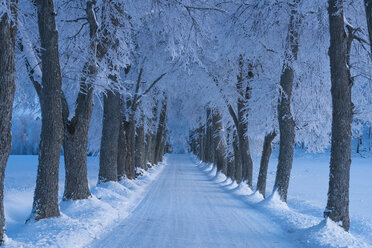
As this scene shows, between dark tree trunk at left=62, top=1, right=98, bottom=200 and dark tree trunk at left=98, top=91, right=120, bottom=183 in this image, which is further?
dark tree trunk at left=98, top=91, right=120, bottom=183

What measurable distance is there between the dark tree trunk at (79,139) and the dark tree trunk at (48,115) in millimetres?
1640

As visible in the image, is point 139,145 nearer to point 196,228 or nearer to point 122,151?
point 122,151

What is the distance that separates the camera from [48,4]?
777cm

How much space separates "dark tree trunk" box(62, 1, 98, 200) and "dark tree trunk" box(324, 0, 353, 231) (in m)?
6.08

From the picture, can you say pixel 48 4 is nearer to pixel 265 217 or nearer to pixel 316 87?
pixel 265 217

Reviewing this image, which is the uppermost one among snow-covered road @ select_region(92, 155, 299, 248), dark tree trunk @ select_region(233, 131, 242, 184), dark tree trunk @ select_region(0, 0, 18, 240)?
dark tree trunk @ select_region(0, 0, 18, 240)

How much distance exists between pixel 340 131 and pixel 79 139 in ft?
21.7

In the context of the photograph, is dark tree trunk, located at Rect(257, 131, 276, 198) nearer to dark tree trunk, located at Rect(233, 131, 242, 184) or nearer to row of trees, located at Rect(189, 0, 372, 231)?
row of trees, located at Rect(189, 0, 372, 231)

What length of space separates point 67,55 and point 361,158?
2473 inches

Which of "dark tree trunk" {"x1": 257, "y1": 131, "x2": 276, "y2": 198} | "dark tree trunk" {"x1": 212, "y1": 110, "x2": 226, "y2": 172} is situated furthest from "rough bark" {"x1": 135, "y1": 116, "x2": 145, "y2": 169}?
"dark tree trunk" {"x1": 257, "y1": 131, "x2": 276, "y2": 198}

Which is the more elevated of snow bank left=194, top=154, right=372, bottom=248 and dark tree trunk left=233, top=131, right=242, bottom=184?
dark tree trunk left=233, top=131, right=242, bottom=184

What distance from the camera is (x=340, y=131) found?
7.85m

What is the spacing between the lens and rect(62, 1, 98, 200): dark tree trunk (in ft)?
31.8

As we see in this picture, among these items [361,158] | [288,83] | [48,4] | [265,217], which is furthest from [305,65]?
[361,158]
